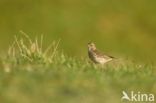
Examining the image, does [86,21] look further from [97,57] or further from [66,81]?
[66,81]

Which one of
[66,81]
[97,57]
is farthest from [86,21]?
[66,81]

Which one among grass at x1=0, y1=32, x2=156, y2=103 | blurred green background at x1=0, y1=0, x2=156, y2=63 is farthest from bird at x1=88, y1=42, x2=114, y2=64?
blurred green background at x1=0, y1=0, x2=156, y2=63

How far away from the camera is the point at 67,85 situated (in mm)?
13734

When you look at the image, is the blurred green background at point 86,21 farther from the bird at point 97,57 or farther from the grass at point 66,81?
the grass at point 66,81

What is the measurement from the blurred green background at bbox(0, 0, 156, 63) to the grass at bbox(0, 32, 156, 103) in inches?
537

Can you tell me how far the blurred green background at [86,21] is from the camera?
29.9 meters

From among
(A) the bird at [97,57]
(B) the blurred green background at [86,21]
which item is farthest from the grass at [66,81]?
(B) the blurred green background at [86,21]

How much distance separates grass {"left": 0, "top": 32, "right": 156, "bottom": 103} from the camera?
1340 cm

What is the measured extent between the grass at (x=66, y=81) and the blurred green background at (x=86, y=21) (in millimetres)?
13627

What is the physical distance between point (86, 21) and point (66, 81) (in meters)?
18.0

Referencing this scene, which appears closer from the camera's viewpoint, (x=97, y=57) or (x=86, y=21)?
(x=97, y=57)

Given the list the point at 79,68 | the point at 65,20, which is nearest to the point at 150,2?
the point at 65,20

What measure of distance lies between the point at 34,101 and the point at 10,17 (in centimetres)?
1847

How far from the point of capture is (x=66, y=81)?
45.4 feet
